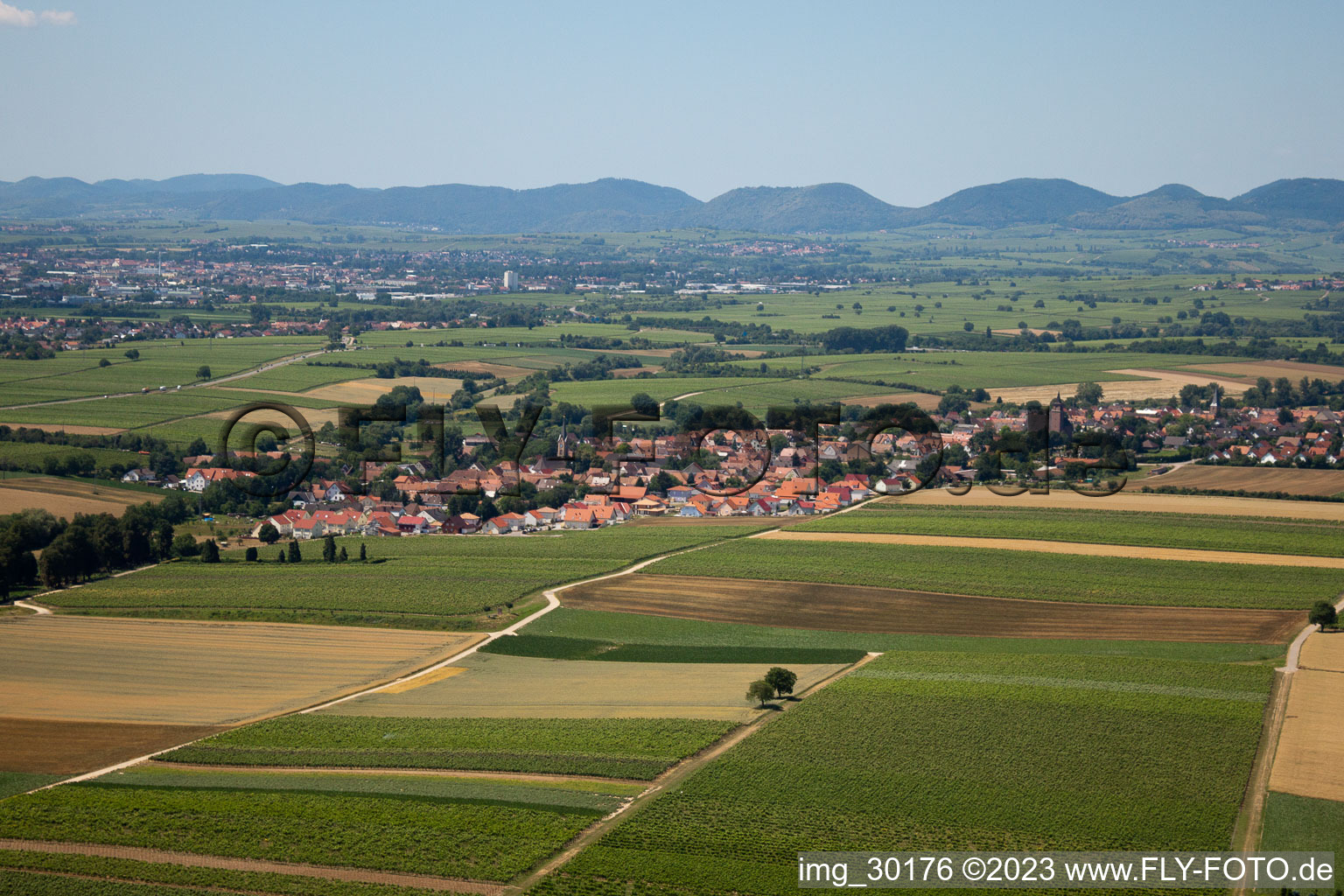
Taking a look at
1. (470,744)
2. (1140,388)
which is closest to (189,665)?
(470,744)

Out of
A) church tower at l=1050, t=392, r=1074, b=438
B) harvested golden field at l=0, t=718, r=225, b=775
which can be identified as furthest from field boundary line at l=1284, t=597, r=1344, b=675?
church tower at l=1050, t=392, r=1074, b=438

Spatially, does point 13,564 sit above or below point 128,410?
below

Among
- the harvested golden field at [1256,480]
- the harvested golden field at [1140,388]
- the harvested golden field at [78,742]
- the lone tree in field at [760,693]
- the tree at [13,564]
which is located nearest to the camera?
the harvested golden field at [78,742]

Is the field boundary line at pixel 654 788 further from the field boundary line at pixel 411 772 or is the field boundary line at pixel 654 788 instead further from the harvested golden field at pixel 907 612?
the harvested golden field at pixel 907 612

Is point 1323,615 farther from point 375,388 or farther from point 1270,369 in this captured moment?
point 1270,369

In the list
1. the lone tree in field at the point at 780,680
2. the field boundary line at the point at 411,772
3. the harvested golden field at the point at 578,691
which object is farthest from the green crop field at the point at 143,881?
the lone tree in field at the point at 780,680
